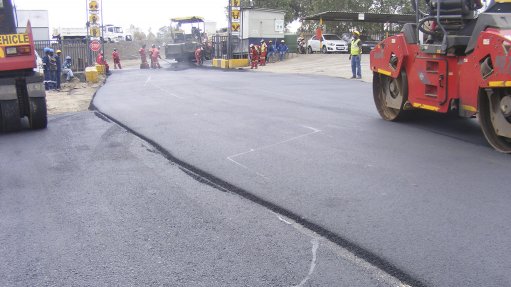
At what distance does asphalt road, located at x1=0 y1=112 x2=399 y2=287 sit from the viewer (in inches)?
148

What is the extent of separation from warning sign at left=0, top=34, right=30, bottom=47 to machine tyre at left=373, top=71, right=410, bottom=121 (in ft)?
21.8

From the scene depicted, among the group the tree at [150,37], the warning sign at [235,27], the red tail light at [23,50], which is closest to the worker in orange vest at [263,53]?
the warning sign at [235,27]

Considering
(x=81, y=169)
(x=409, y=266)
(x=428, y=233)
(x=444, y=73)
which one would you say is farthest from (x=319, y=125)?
(x=409, y=266)

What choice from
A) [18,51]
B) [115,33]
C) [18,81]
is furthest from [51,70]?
[115,33]

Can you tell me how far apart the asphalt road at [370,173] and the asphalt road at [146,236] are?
0.34m

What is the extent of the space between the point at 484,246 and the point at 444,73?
4576mm

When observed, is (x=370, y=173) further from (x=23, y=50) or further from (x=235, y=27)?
(x=235, y=27)

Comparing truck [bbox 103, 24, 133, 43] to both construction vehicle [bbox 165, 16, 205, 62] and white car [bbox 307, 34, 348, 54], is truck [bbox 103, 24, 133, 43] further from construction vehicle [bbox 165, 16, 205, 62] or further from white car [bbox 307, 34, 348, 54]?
white car [bbox 307, 34, 348, 54]

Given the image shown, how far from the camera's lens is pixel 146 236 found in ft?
14.8

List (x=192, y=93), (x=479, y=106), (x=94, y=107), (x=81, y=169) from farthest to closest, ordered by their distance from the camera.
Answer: (x=192, y=93), (x=94, y=107), (x=479, y=106), (x=81, y=169)

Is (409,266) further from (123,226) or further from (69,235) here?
(69,235)

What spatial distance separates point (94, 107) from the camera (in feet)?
44.4

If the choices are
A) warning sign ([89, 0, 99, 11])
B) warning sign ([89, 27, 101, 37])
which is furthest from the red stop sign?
warning sign ([89, 0, 99, 11])

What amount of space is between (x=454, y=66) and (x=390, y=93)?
2.01 m
